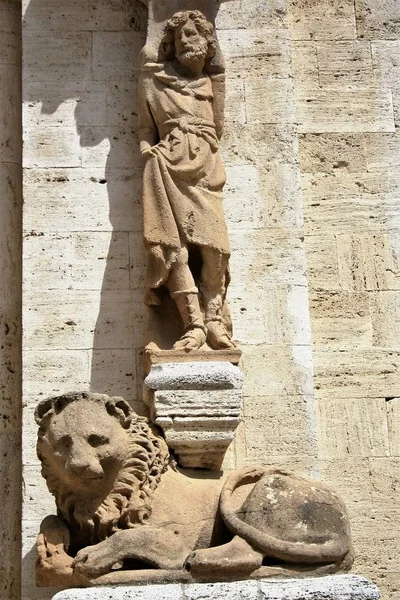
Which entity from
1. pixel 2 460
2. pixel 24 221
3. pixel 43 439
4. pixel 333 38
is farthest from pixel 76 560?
pixel 333 38

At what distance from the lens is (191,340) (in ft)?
19.2

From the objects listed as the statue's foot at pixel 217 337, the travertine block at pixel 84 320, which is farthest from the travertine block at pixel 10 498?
the statue's foot at pixel 217 337

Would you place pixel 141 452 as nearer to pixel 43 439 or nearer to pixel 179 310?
pixel 43 439

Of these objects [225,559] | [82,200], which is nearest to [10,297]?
[82,200]

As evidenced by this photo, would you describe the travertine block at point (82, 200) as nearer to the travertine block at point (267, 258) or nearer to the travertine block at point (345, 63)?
the travertine block at point (267, 258)

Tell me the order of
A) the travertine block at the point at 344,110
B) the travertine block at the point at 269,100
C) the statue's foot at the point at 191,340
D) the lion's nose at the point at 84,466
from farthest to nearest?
the travertine block at the point at 344,110 → the travertine block at the point at 269,100 → the statue's foot at the point at 191,340 → the lion's nose at the point at 84,466

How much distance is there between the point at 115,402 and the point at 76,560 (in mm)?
627

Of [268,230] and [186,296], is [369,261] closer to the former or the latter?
[268,230]

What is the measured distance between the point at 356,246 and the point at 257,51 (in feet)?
3.49

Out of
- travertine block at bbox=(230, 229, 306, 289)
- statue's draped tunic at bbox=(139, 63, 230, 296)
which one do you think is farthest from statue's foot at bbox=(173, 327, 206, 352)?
travertine block at bbox=(230, 229, 306, 289)

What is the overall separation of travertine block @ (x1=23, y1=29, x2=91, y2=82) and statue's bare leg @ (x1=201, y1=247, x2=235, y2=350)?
4.06 feet

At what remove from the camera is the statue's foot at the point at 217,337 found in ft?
19.4

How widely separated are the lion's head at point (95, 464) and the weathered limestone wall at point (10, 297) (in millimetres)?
925

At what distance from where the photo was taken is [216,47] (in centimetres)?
638
